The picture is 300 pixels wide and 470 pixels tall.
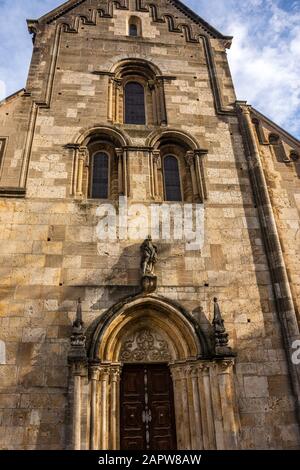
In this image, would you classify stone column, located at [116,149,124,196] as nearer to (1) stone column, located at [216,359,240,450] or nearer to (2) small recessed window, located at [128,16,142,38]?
(1) stone column, located at [216,359,240,450]

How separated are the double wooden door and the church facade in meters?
0.03

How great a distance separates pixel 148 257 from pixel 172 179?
3479 millimetres

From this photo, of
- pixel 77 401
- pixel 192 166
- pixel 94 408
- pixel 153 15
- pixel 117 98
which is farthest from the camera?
pixel 153 15

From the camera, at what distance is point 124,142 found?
12.7 metres

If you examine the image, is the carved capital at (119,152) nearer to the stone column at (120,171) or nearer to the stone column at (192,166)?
the stone column at (120,171)

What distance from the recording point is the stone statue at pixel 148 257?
33.9 feet

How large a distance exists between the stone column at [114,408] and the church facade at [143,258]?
0.11 ft

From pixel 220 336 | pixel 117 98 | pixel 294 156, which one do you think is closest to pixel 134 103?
pixel 117 98

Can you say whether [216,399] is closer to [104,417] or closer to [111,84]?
[104,417]

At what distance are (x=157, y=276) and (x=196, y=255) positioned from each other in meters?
1.34

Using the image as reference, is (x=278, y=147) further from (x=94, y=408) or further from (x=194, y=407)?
(x=94, y=408)

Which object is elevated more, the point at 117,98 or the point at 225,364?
the point at 117,98

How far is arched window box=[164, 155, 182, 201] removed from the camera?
12414mm

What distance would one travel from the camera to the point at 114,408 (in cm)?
907
